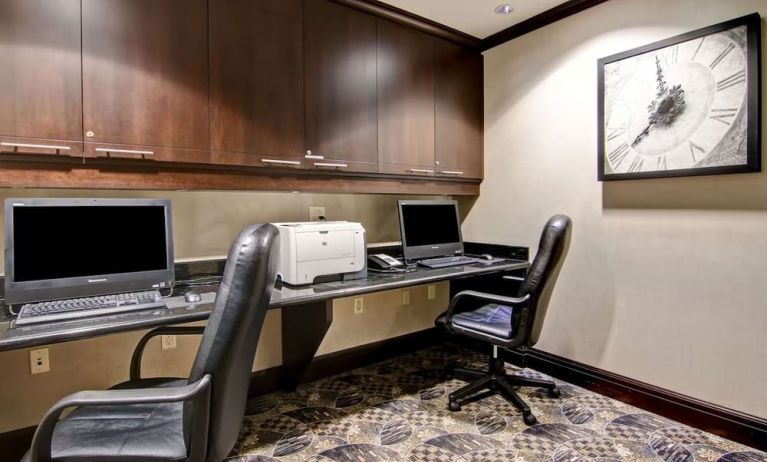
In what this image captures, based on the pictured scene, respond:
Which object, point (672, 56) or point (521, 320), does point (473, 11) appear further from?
point (521, 320)

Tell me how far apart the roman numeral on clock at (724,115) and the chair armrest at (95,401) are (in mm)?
2400

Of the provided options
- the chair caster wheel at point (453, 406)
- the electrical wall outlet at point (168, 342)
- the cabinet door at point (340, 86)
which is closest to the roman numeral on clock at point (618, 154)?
the cabinet door at point (340, 86)

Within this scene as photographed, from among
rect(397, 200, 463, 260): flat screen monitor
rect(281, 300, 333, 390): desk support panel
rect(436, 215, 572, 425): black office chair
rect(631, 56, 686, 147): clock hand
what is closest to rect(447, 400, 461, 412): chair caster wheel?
rect(436, 215, 572, 425): black office chair

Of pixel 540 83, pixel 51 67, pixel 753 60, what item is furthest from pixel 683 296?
pixel 51 67

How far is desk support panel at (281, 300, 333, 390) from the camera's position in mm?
2273

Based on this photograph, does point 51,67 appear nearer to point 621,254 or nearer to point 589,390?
point 621,254

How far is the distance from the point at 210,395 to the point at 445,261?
1.93 metres

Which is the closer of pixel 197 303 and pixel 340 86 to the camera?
pixel 197 303

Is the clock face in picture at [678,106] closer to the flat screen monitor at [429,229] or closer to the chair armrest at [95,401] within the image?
the flat screen monitor at [429,229]

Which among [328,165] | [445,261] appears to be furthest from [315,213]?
[445,261]

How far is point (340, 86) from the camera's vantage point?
2361 millimetres

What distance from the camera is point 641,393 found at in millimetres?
2320

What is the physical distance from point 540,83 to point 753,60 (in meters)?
1.11

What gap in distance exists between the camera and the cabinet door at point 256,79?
196cm
